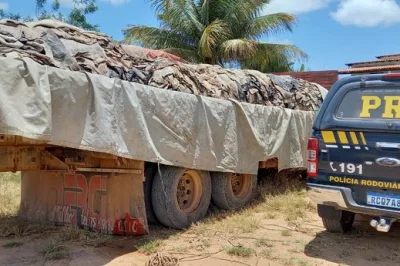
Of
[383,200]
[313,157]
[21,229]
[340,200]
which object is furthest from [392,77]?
[21,229]

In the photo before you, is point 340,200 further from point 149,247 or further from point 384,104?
point 149,247

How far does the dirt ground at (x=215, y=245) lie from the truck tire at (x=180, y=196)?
17 cm

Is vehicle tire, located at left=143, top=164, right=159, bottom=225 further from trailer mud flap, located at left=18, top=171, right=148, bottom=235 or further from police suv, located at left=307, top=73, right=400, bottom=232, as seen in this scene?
police suv, located at left=307, top=73, right=400, bottom=232

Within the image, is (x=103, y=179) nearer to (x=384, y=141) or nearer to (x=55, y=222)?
(x=55, y=222)

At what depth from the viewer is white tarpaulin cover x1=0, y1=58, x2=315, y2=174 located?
4.21 m

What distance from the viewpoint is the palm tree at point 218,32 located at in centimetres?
1927

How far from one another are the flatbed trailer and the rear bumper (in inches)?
69.2

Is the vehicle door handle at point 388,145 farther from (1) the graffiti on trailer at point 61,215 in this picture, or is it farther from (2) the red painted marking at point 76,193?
(1) the graffiti on trailer at point 61,215

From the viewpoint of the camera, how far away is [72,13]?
18.7m

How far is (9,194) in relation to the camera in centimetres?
813

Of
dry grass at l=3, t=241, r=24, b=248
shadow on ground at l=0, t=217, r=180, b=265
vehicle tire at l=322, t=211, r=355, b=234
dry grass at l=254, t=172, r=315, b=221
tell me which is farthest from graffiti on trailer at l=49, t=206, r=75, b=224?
vehicle tire at l=322, t=211, r=355, b=234

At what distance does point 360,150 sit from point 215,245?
206 cm

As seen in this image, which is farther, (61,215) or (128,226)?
(61,215)

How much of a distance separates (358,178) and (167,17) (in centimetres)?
1617
